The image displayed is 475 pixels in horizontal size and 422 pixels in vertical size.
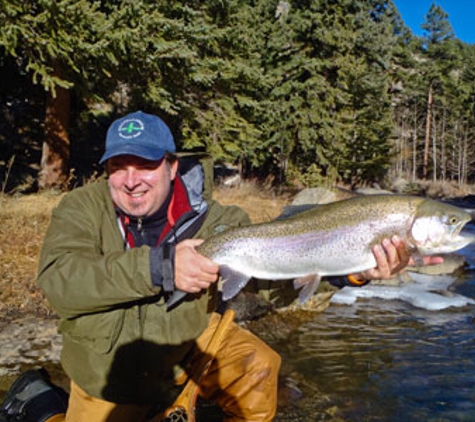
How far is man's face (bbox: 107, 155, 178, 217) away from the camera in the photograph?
3.14 metres

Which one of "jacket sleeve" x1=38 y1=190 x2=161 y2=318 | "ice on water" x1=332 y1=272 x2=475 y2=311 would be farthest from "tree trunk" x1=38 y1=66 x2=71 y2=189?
"jacket sleeve" x1=38 y1=190 x2=161 y2=318

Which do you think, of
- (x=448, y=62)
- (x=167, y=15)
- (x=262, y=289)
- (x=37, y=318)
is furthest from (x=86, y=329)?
(x=448, y=62)

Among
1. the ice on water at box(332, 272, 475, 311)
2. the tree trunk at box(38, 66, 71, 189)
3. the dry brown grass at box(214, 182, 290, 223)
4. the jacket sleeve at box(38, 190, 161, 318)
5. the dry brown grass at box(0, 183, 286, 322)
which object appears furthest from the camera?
the dry brown grass at box(214, 182, 290, 223)

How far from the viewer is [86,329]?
3.02 m

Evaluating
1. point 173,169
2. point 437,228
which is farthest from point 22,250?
point 437,228

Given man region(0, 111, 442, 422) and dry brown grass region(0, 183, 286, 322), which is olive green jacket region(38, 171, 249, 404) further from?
dry brown grass region(0, 183, 286, 322)

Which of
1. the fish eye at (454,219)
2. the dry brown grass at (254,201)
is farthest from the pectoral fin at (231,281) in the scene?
the dry brown grass at (254,201)

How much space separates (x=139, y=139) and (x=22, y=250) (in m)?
5.05

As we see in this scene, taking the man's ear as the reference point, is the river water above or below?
below

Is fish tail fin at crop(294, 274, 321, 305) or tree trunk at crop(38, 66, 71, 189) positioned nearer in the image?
fish tail fin at crop(294, 274, 321, 305)

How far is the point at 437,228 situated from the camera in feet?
9.84

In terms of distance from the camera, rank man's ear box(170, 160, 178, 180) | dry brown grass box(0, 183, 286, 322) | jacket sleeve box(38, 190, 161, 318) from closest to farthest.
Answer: jacket sleeve box(38, 190, 161, 318), man's ear box(170, 160, 178, 180), dry brown grass box(0, 183, 286, 322)

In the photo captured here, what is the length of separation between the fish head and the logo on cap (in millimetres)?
1995

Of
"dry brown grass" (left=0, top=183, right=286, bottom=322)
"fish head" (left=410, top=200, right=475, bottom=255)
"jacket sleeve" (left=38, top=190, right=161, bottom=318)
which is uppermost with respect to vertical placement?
"fish head" (left=410, top=200, right=475, bottom=255)
